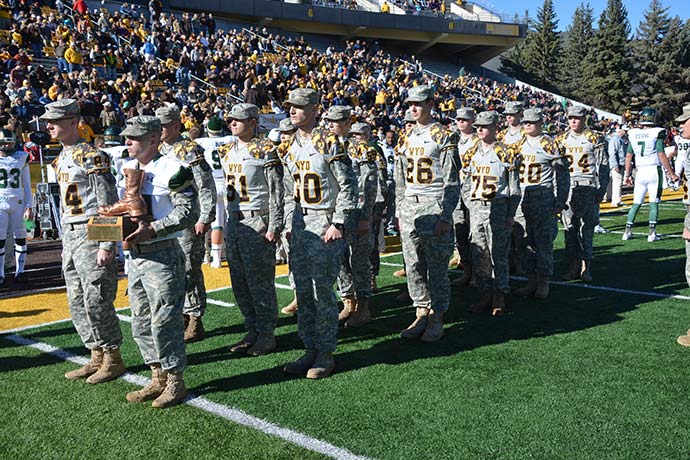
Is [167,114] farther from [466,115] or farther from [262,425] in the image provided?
[466,115]

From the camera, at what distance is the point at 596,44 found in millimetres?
61750

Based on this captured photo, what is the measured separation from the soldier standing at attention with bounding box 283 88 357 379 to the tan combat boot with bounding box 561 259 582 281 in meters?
4.73

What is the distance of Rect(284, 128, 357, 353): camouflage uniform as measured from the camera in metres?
5.23

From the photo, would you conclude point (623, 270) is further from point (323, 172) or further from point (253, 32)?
point (253, 32)

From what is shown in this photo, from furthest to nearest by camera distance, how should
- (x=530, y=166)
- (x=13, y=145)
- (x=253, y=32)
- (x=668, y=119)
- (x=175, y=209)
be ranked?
1. (x=668, y=119)
2. (x=253, y=32)
3. (x=13, y=145)
4. (x=530, y=166)
5. (x=175, y=209)

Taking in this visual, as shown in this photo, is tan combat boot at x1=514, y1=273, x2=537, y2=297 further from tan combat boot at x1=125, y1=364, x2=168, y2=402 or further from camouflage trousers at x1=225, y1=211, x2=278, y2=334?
tan combat boot at x1=125, y1=364, x2=168, y2=402

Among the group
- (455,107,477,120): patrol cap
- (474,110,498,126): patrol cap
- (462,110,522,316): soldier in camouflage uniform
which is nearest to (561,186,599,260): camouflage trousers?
(455,107,477,120): patrol cap

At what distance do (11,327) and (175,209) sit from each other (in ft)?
12.2

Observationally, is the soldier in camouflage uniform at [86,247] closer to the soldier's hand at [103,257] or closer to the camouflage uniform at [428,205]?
the soldier's hand at [103,257]

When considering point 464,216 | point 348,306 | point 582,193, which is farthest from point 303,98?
point 582,193

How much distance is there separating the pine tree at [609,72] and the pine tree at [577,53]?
164 centimetres

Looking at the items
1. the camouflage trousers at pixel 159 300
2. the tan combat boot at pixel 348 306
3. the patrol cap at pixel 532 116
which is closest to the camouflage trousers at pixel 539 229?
the patrol cap at pixel 532 116

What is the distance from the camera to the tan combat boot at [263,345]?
5977 mm

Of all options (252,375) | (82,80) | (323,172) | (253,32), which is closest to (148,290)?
(252,375)
